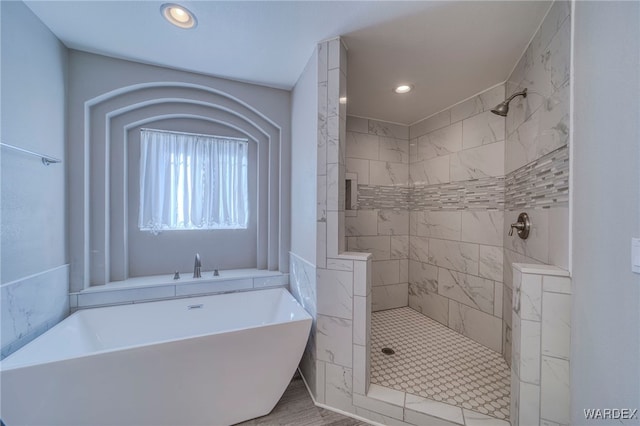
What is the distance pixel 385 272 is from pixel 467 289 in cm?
93

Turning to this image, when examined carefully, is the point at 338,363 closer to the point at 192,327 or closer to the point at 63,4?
the point at 192,327

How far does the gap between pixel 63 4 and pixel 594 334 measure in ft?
10.7

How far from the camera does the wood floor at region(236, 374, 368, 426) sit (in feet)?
5.24

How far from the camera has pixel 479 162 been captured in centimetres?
238

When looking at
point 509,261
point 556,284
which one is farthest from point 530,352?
point 509,261

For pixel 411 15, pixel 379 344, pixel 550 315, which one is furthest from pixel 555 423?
pixel 411 15

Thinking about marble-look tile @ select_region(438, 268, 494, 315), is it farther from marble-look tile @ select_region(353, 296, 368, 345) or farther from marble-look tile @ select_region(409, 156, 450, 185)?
marble-look tile @ select_region(353, 296, 368, 345)

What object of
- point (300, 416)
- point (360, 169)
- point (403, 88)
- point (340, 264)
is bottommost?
point (300, 416)

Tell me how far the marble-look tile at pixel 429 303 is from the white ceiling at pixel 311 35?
2.31 metres

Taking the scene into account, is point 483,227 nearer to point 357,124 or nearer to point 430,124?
point 430,124

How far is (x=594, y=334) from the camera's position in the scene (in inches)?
40.3

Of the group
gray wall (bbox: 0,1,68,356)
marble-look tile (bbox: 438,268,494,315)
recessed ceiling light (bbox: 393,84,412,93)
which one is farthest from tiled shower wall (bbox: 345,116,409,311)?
gray wall (bbox: 0,1,68,356)

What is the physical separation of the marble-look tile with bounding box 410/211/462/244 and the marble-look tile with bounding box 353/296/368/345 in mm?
1602

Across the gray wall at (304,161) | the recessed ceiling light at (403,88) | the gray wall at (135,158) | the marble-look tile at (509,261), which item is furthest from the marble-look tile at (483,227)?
the gray wall at (135,158)
